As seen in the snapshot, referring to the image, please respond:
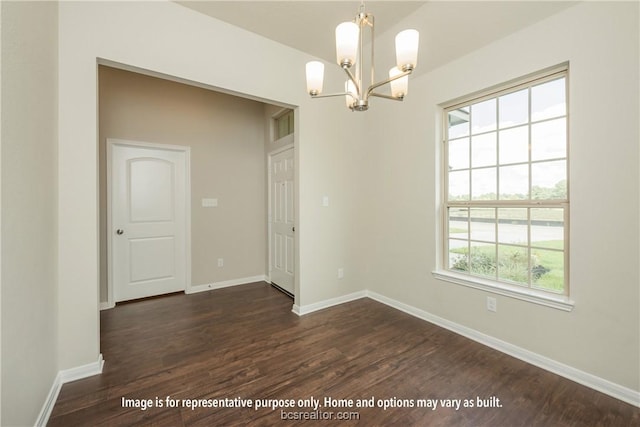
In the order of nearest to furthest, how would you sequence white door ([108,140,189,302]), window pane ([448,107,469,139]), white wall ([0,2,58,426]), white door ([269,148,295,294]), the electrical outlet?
white wall ([0,2,58,426]) → the electrical outlet → window pane ([448,107,469,139]) → white door ([108,140,189,302]) → white door ([269,148,295,294])

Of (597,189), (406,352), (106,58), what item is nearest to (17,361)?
(106,58)

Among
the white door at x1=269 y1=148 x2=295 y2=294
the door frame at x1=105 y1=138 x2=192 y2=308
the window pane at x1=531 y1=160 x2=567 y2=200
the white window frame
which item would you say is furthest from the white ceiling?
the door frame at x1=105 y1=138 x2=192 y2=308

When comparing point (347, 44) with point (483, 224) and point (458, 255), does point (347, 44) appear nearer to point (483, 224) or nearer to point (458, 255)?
point (483, 224)

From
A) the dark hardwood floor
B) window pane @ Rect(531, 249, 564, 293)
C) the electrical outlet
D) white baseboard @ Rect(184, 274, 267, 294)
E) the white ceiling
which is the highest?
the white ceiling

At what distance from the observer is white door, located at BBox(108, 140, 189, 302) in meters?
3.26

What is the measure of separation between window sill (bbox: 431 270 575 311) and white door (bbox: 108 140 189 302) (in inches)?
133

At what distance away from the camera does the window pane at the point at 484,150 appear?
2371 mm

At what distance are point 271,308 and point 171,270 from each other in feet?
5.21

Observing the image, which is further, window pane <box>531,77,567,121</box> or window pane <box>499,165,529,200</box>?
window pane <box>499,165,529,200</box>

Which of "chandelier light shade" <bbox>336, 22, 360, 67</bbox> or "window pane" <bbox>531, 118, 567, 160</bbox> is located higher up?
"chandelier light shade" <bbox>336, 22, 360, 67</bbox>

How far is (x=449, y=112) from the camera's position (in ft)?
8.86

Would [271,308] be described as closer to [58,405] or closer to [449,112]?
[58,405]

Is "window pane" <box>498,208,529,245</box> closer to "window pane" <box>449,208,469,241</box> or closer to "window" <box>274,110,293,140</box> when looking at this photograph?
"window pane" <box>449,208,469,241</box>

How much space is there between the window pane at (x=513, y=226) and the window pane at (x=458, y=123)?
33.8 inches
